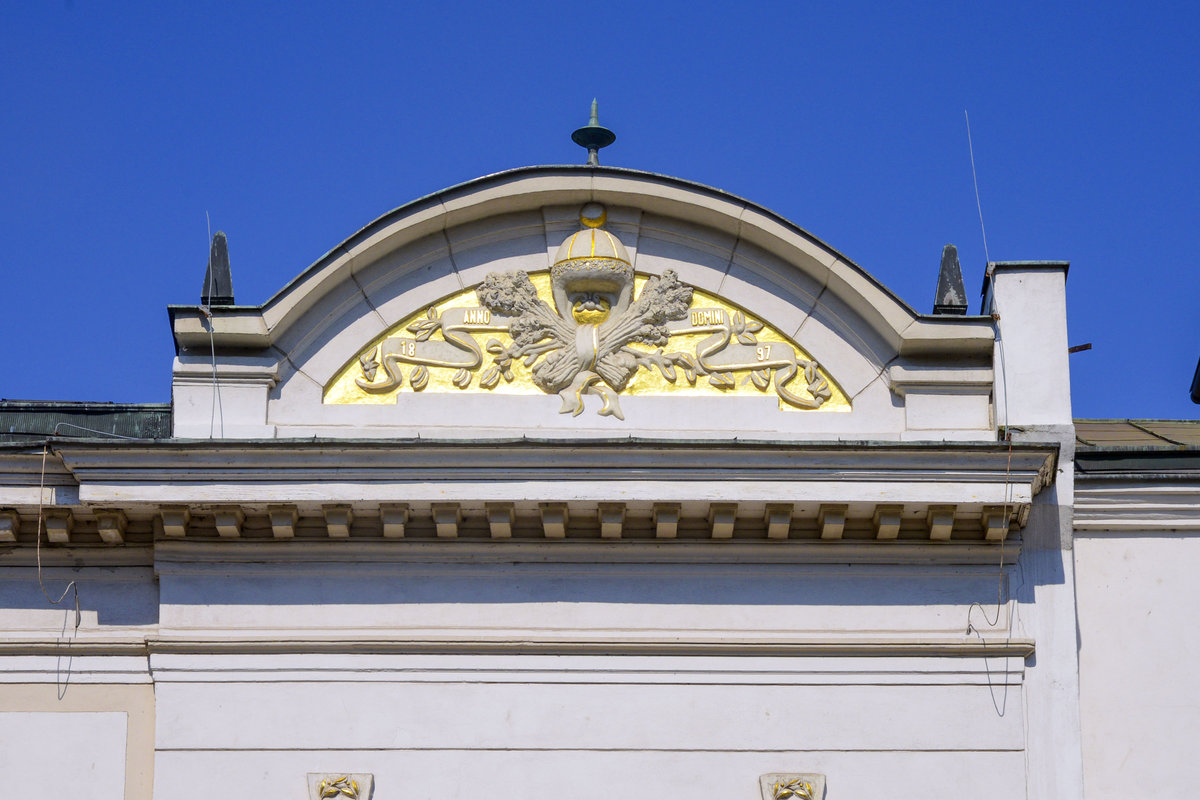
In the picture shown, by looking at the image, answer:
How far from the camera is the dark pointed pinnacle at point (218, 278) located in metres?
16.8

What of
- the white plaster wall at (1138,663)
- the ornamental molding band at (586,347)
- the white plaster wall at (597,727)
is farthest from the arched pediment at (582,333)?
the white plaster wall at (597,727)

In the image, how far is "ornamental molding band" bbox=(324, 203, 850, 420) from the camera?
16750 mm

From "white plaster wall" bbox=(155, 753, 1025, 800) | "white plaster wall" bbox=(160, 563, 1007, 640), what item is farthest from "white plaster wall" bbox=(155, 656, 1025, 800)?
"white plaster wall" bbox=(160, 563, 1007, 640)

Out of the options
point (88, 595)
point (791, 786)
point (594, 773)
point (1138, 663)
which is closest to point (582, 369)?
point (594, 773)

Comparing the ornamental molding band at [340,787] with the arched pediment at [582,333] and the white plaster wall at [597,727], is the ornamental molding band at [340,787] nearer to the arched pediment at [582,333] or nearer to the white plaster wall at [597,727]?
the white plaster wall at [597,727]

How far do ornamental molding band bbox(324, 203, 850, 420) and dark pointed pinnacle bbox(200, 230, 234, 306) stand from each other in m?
1.04

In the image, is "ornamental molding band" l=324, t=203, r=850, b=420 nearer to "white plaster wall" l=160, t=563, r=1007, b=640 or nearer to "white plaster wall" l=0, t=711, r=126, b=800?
"white plaster wall" l=160, t=563, r=1007, b=640

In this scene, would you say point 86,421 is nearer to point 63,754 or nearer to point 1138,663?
point 63,754

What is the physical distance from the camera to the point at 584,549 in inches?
642

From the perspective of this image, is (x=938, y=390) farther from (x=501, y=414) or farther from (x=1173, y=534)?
→ (x=501, y=414)

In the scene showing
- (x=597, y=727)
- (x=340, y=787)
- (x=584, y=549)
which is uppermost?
(x=584, y=549)

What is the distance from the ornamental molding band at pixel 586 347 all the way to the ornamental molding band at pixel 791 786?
2.75 meters

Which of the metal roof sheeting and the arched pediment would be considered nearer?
the arched pediment

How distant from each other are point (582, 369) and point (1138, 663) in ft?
14.9
